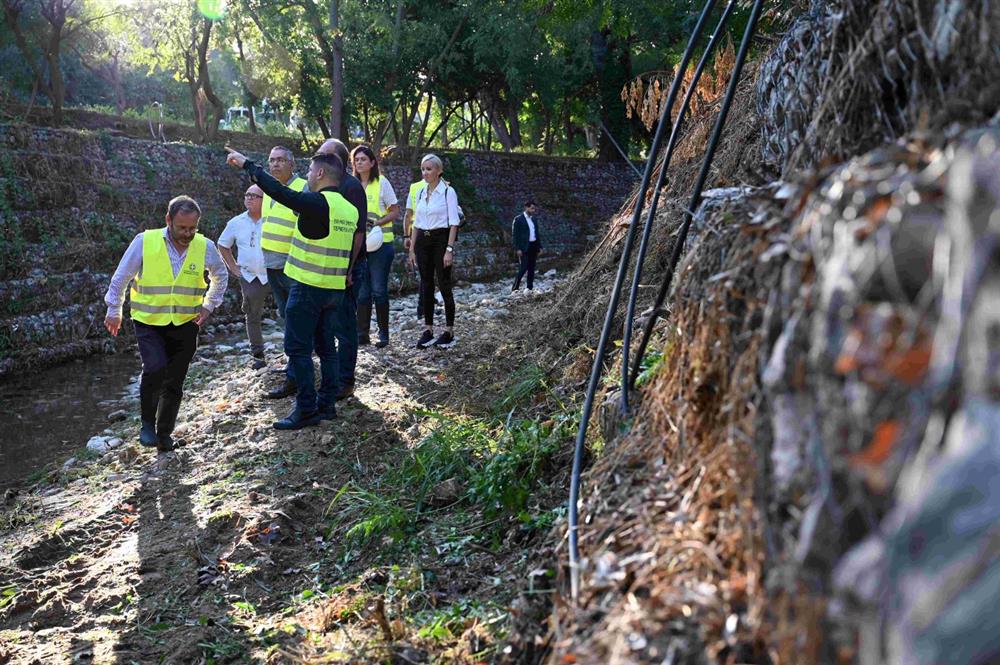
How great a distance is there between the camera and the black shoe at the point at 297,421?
6520 mm

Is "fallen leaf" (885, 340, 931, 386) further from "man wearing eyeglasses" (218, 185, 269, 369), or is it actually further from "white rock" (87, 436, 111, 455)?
"man wearing eyeglasses" (218, 185, 269, 369)

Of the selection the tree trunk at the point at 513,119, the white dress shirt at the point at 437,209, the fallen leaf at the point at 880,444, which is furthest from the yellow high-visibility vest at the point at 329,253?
the tree trunk at the point at 513,119

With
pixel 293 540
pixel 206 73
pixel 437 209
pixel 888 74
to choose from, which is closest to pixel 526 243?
pixel 437 209

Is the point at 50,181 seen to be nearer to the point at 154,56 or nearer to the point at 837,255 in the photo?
the point at 837,255

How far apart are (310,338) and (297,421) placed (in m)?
0.64

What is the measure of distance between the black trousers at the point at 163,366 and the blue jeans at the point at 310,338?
72 centimetres

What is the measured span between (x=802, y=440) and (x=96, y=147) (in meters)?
13.8

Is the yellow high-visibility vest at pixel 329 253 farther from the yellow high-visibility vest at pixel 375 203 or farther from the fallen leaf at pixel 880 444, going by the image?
the fallen leaf at pixel 880 444

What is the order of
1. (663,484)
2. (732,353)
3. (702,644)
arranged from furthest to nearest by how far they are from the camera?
(663,484), (732,353), (702,644)

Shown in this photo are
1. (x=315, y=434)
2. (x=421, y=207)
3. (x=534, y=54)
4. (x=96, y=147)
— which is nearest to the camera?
(x=315, y=434)

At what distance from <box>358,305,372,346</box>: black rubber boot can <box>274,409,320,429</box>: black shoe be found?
8.47ft

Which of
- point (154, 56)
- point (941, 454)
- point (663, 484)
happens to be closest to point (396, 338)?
point (663, 484)

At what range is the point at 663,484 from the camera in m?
2.71

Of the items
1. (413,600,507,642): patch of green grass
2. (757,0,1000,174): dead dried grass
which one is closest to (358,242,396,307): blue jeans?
(413,600,507,642): patch of green grass
